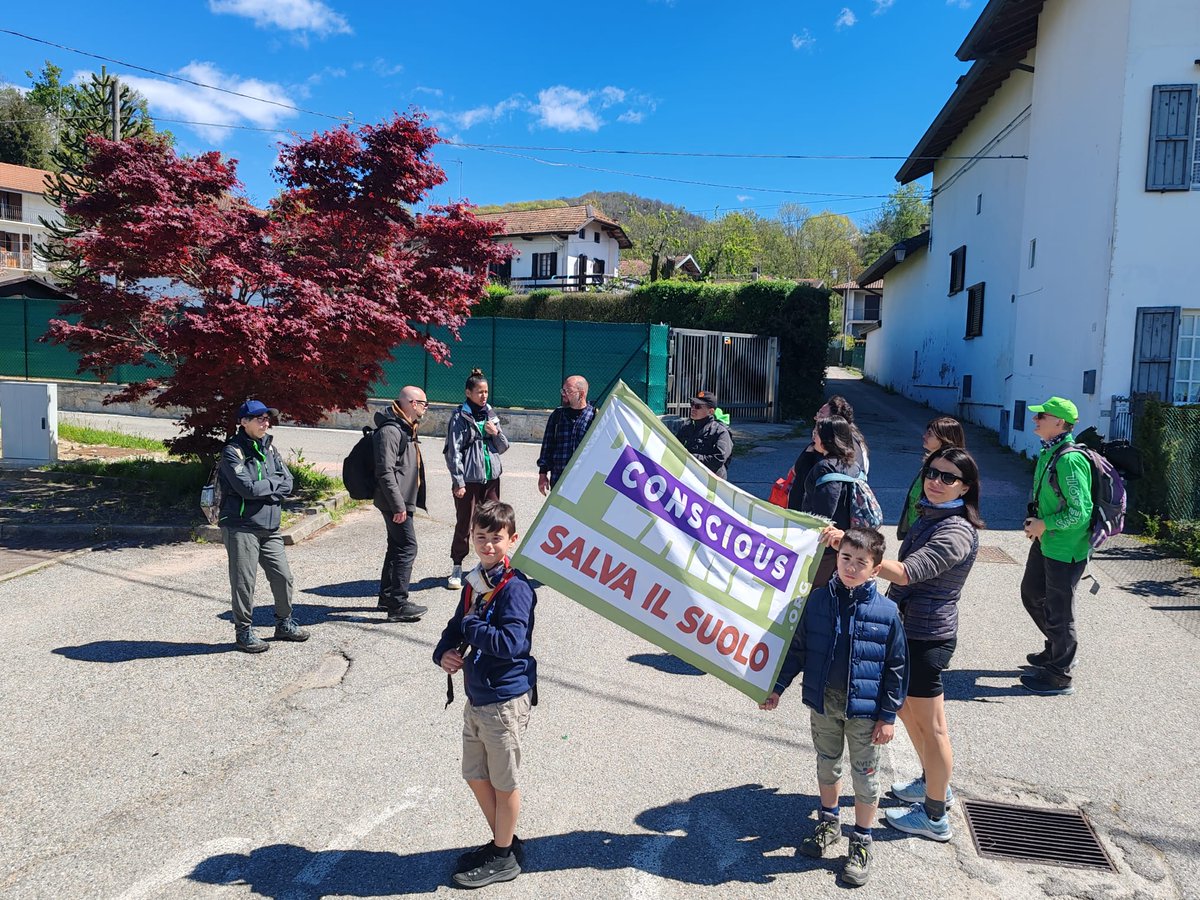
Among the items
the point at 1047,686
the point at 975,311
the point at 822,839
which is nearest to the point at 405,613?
the point at 822,839

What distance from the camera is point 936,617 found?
3.64 metres

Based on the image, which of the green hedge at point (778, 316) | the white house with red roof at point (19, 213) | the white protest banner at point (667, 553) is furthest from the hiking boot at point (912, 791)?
the white house with red roof at point (19, 213)

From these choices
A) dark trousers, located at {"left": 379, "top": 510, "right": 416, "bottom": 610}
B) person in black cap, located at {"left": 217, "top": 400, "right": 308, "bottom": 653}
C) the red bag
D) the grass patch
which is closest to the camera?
the red bag

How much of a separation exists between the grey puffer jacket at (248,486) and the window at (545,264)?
4772 cm

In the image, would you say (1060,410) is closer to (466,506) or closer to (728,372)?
(466,506)

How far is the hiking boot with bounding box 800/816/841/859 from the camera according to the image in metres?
3.47

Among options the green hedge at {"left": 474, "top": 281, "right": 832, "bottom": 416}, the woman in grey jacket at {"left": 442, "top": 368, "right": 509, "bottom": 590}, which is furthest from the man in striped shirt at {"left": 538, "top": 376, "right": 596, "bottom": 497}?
the green hedge at {"left": 474, "top": 281, "right": 832, "bottom": 416}

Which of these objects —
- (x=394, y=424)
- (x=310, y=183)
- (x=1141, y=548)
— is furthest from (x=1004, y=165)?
(x=394, y=424)

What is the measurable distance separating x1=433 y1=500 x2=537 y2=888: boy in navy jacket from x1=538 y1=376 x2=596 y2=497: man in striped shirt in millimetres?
3397

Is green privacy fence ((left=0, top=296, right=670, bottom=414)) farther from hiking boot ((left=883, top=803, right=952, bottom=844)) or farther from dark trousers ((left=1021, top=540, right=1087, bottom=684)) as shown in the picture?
hiking boot ((left=883, top=803, right=952, bottom=844))

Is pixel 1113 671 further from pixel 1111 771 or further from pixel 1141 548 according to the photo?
pixel 1141 548

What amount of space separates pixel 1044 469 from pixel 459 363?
46.5ft

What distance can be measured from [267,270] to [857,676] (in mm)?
7625

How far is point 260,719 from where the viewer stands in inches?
185
